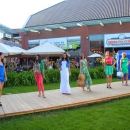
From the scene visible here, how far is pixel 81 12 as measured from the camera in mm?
34406

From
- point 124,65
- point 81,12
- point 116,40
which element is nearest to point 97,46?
point 116,40

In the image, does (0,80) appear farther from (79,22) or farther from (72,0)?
(72,0)

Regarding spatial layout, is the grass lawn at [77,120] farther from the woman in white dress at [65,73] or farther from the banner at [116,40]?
the banner at [116,40]

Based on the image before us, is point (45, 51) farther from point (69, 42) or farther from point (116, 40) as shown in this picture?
point (69, 42)

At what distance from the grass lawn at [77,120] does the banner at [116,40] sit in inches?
895

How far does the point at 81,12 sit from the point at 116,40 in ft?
26.0

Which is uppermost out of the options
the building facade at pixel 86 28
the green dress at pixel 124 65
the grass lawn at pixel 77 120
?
the building facade at pixel 86 28

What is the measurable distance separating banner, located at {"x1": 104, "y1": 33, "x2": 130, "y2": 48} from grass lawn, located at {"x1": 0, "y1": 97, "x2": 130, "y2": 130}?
2273 centimetres

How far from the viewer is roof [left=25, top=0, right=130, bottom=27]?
103 feet

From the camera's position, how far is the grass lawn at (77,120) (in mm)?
5406

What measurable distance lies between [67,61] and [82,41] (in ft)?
76.3

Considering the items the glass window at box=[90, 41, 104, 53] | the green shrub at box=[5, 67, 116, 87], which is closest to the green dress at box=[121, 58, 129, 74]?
the green shrub at box=[5, 67, 116, 87]

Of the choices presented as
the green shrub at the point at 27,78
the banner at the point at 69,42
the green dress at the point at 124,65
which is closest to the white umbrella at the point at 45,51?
the green shrub at the point at 27,78

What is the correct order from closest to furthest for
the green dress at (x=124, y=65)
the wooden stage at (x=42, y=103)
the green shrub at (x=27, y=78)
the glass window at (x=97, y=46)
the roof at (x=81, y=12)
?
the wooden stage at (x=42, y=103) < the green dress at (x=124, y=65) < the green shrub at (x=27, y=78) < the glass window at (x=97, y=46) < the roof at (x=81, y=12)
